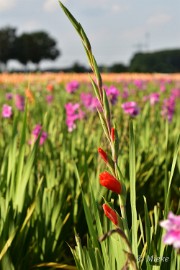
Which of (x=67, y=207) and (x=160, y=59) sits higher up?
(x=160, y=59)

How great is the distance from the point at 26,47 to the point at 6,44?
2360 mm

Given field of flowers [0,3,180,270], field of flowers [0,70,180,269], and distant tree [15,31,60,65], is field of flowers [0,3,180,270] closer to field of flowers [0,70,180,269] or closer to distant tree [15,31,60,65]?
field of flowers [0,70,180,269]

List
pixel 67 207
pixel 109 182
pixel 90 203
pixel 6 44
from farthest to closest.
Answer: pixel 6 44
pixel 67 207
pixel 90 203
pixel 109 182

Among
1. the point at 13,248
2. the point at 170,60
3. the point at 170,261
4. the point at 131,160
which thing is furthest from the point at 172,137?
the point at 170,60

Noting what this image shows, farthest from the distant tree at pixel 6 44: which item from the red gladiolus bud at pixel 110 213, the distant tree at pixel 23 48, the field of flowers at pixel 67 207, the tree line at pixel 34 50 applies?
the red gladiolus bud at pixel 110 213

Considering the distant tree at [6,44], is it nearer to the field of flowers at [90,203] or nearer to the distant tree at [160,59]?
the distant tree at [160,59]

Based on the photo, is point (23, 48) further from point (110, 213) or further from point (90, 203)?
point (110, 213)

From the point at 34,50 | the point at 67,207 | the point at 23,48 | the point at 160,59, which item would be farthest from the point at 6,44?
the point at 67,207

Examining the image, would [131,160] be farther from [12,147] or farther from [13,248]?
[12,147]

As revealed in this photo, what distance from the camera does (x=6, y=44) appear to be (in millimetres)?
54188

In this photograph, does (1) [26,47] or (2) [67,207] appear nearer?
(2) [67,207]

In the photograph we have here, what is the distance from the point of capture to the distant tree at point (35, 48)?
181 feet

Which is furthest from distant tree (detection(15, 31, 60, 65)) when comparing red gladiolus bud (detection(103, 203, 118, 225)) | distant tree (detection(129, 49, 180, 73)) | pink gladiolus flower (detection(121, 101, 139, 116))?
red gladiolus bud (detection(103, 203, 118, 225))

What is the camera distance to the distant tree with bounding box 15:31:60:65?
5530 centimetres
